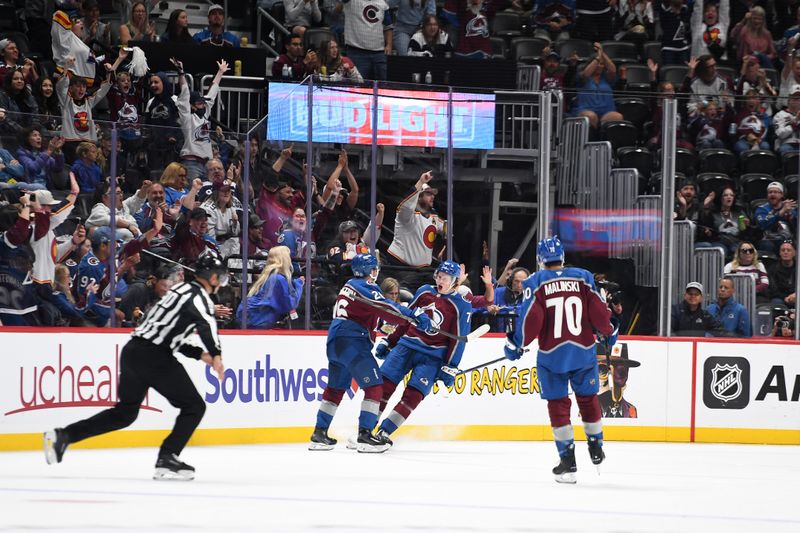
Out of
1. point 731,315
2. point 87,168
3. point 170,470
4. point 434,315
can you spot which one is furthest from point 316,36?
point 170,470

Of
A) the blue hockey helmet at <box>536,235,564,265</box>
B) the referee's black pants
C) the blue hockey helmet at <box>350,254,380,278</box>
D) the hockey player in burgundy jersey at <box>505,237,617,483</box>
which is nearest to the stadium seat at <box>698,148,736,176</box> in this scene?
the blue hockey helmet at <box>350,254,380,278</box>

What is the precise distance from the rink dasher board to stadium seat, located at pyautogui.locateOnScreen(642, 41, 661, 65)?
17.8ft

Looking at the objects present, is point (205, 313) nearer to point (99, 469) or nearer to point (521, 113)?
point (99, 469)

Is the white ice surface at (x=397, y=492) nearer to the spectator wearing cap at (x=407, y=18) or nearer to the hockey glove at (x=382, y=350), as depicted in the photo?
the hockey glove at (x=382, y=350)

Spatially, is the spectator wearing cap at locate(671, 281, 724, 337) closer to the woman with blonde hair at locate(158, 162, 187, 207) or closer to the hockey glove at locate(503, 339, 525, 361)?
the hockey glove at locate(503, 339, 525, 361)

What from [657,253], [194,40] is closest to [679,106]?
[657,253]

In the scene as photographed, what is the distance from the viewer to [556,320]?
712 cm

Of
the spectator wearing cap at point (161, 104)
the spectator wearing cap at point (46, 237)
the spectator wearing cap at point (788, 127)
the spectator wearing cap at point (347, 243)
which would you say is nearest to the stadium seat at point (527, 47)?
the spectator wearing cap at point (788, 127)

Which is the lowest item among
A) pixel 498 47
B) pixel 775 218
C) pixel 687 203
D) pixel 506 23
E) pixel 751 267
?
pixel 751 267

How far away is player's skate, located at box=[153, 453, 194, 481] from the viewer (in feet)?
21.7

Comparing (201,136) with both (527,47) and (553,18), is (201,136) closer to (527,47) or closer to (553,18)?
(527,47)

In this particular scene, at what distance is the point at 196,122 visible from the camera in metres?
10.4

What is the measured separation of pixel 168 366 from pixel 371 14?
23.6 feet

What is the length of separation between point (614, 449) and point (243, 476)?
12.4 ft
